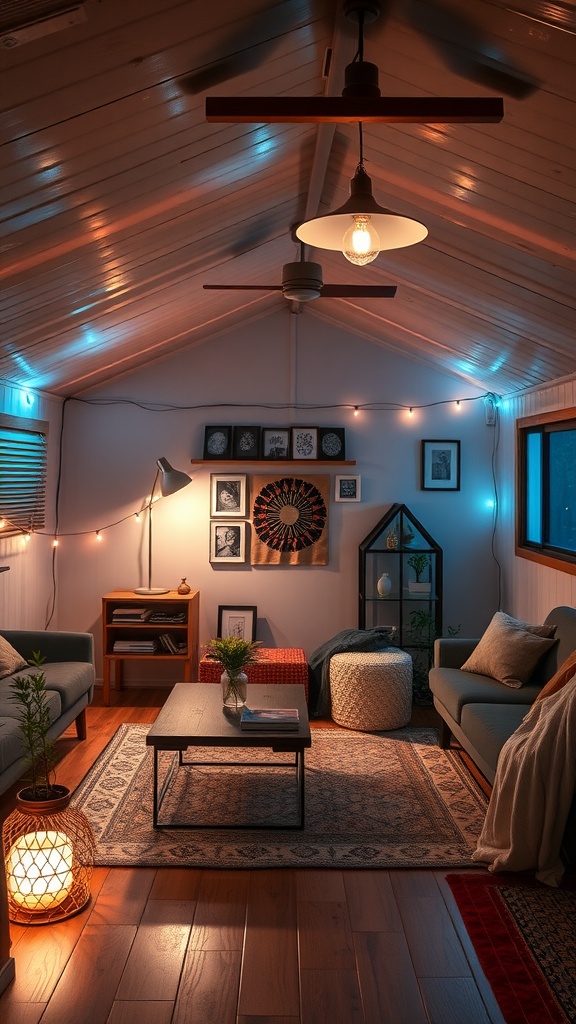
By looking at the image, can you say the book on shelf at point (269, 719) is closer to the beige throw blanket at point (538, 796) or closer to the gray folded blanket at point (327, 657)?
the beige throw blanket at point (538, 796)

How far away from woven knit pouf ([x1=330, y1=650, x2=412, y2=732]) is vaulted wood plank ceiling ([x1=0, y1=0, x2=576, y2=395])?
212 centimetres

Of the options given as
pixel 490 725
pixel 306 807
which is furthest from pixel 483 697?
pixel 306 807

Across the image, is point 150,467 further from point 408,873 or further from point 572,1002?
point 572,1002

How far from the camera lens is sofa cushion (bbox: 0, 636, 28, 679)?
4.80 m

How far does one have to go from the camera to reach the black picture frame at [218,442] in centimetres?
672

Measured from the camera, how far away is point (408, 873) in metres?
3.54

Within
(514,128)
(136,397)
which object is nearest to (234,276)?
(136,397)

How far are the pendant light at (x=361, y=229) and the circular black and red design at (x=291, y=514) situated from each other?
440 cm

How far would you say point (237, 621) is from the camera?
6.73 m

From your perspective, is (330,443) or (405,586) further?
(330,443)

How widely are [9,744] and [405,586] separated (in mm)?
3560

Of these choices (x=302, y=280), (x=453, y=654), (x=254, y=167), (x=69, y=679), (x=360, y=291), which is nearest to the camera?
(x=254, y=167)

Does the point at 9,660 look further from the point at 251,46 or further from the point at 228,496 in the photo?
the point at 251,46

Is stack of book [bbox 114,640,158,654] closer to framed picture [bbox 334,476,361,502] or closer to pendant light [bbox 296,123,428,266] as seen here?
framed picture [bbox 334,476,361,502]
